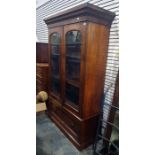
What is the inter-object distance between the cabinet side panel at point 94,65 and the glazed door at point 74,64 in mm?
77

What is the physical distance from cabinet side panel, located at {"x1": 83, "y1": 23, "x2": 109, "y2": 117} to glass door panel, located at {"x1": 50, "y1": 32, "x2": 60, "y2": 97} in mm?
778

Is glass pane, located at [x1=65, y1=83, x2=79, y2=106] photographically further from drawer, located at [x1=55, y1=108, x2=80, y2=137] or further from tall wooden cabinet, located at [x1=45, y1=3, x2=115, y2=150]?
drawer, located at [x1=55, y1=108, x2=80, y2=137]

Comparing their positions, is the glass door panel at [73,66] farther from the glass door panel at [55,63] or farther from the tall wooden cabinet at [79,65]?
the glass door panel at [55,63]

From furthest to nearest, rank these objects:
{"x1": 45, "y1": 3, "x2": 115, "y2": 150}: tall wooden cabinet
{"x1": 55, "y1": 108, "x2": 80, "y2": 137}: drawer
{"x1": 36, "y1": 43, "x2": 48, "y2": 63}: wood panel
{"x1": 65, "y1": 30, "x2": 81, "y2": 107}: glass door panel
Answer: {"x1": 36, "y1": 43, "x2": 48, "y2": 63}: wood panel → {"x1": 55, "y1": 108, "x2": 80, "y2": 137}: drawer → {"x1": 65, "y1": 30, "x2": 81, "y2": 107}: glass door panel → {"x1": 45, "y1": 3, "x2": 115, "y2": 150}: tall wooden cabinet

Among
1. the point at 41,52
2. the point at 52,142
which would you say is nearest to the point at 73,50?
the point at 41,52

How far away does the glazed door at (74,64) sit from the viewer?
181 cm

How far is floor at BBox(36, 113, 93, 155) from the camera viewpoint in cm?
202

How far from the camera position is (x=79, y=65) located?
1.96 metres

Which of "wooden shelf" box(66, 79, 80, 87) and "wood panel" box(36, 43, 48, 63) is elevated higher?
"wood panel" box(36, 43, 48, 63)

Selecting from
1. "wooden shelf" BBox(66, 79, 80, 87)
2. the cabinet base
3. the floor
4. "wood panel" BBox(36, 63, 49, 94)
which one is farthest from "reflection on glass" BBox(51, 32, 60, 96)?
the cabinet base

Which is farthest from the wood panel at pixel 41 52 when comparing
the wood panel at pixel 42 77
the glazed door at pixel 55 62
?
the glazed door at pixel 55 62

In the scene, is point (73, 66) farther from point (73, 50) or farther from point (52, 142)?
point (52, 142)
